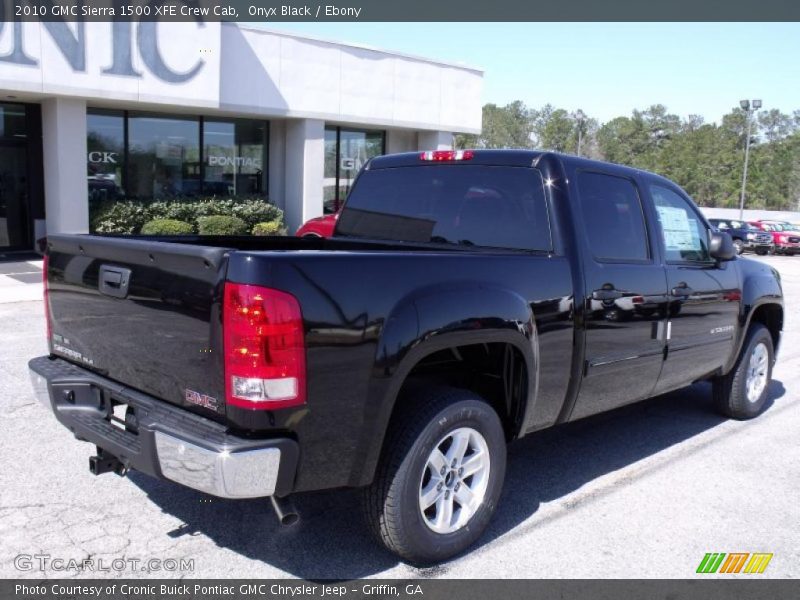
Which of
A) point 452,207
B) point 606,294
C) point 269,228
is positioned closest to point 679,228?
point 606,294

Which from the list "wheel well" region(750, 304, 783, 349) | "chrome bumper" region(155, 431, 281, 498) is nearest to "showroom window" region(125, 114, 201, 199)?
"wheel well" region(750, 304, 783, 349)

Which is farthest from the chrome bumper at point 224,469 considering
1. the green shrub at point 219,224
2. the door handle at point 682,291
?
the green shrub at point 219,224

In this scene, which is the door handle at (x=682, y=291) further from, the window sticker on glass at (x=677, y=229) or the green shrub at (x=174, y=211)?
the green shrub at (x=174, y=211)

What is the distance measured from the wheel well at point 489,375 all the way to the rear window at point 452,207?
71 centimetres

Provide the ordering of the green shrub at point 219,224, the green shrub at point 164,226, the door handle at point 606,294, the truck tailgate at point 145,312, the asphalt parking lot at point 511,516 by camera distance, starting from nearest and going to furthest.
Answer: the truck tailgate at point 145,312
the asphalt parking lot at point 511,516
the door handle at point 606,294
the green shrub at point 164,226
the green shrub at point 219,224

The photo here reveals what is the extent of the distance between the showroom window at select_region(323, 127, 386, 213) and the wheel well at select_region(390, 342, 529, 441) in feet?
56.8

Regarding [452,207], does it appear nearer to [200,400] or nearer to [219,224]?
[200,400]

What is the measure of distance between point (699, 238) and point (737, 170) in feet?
265

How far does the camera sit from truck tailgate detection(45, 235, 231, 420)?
285 centimetres

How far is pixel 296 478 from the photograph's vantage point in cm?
288

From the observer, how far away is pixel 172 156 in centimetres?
1820

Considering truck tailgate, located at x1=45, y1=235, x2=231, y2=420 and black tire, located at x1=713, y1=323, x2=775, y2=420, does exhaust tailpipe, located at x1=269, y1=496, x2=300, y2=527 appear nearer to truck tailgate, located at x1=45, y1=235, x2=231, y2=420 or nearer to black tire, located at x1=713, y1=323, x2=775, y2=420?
truck tailgate, located at x1=45, y1=235, x2=231, y2=420

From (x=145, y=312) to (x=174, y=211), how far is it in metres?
14.7

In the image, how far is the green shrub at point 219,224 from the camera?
668 inches
